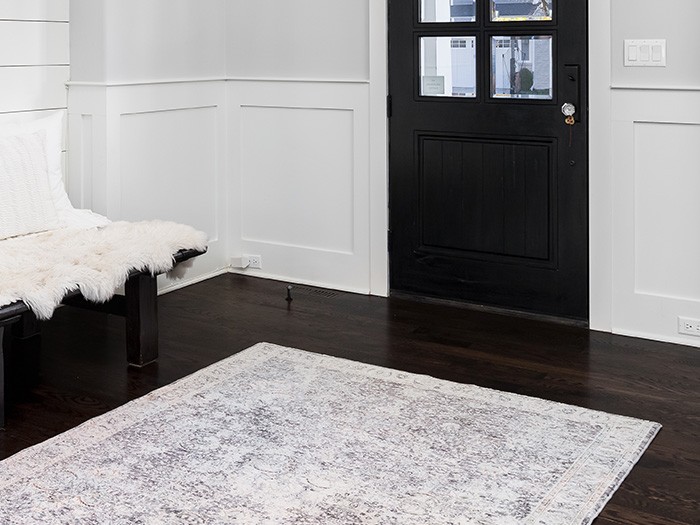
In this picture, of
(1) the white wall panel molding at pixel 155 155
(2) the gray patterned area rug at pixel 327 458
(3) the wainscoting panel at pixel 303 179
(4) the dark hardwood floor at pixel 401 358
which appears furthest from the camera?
(3) the wainscoting panel at pixel 303 179

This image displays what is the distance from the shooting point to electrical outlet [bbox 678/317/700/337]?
393cm

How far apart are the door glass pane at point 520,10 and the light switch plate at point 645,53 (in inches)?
16.1

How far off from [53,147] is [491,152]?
196 centimetres

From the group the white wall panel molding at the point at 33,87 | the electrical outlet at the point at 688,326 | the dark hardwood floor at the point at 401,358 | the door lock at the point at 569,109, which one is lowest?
the dark hardwood floor at the point at 401,358

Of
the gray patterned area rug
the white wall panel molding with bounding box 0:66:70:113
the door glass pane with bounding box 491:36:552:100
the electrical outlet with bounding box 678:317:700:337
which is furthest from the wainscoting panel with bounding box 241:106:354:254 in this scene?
the electrical outlet with bounding box 678:317:700:337

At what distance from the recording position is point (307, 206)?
16.3 ft

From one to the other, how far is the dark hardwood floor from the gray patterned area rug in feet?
0.37

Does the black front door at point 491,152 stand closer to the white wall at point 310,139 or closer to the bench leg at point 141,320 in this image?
the white wall at point 310,139

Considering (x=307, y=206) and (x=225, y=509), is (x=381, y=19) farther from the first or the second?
(x=225, y=509)

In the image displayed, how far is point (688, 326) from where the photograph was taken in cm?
395

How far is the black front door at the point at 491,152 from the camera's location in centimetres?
415

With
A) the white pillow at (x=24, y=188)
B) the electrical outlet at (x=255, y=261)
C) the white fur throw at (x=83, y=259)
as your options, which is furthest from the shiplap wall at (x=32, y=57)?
the electrical outlet at (x=255, y=261)

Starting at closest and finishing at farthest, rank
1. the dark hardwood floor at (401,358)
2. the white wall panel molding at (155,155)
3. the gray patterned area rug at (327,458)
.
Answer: the gray patterned area rug at (327,458), the dark hardwood floor at (401,358), the white wall panel molding at (155,155)

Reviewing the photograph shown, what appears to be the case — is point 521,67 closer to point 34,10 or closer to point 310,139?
point 310,139
